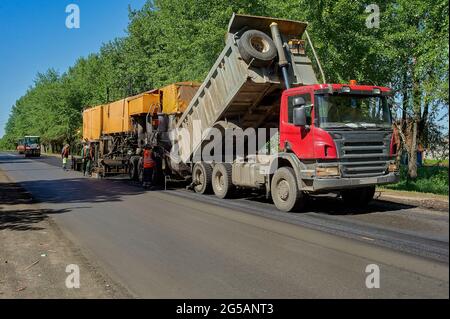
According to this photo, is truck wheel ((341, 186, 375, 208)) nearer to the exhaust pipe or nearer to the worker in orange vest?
the exhaust pipe

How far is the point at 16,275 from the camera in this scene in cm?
596

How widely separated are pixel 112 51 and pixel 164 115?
113ft

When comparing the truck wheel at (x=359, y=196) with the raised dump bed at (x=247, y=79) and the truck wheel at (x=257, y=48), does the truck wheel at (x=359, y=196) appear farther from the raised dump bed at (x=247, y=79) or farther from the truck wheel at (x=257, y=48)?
the truck wheel at (x=257, y=48)

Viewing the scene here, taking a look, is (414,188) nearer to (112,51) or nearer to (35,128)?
(112,51)

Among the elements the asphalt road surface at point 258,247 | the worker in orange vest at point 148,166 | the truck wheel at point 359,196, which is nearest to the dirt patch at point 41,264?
the asphalt road surface at point 258,247

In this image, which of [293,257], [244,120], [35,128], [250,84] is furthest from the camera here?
[35,128]

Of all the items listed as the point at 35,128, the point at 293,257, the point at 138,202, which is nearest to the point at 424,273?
the point at 293,257

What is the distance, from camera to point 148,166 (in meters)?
17.5

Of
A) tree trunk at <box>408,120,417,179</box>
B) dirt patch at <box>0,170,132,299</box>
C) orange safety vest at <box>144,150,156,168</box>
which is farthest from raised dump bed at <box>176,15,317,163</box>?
tree trunk at <box>408,120,417,179</box>

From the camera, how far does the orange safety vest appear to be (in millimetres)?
17531

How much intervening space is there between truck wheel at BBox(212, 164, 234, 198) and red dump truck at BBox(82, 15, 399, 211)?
0.10 ft

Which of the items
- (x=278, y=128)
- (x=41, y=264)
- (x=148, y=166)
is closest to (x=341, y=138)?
(x=278, y=128)

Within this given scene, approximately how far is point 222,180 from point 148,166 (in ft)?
15.3

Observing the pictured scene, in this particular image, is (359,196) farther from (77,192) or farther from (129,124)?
(129,124)
